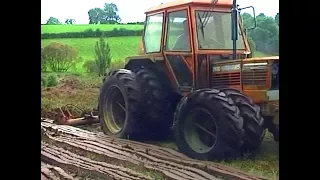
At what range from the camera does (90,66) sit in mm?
1646

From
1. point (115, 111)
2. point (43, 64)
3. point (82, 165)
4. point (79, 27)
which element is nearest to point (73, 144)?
point (82, 165)

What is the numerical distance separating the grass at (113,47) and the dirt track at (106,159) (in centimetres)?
24

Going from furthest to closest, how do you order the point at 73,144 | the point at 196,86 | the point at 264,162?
the point at 73,144 < the point at 196,86 < the point at 264,162

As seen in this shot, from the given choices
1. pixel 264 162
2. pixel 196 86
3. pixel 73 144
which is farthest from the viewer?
pixel 73 144

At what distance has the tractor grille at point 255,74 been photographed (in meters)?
1.48

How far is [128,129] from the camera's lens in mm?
1673

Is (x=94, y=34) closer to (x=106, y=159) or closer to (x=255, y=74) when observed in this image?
(x=106, y=159)

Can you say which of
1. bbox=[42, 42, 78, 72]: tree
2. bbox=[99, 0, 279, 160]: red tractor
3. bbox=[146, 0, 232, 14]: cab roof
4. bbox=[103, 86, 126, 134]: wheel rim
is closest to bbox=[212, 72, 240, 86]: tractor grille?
bbox=[99, 0, 279, 160]: red tractor

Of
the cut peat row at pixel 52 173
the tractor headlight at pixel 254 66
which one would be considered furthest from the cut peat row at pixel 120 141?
the tractor headlight at pixel 254 66

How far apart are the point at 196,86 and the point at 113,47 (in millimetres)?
295
